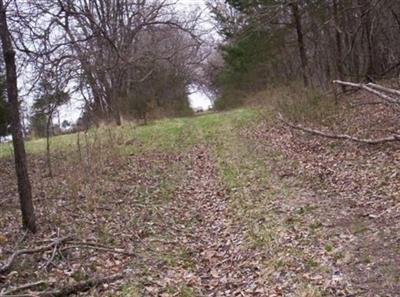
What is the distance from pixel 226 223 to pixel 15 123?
3432 mm

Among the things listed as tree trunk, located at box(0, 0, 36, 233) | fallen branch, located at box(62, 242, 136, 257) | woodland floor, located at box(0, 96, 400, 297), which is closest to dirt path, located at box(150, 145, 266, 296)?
woodland floor, located at box(0, 96, 400, 297)

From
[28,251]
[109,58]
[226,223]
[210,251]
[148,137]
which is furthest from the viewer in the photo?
[148,137]

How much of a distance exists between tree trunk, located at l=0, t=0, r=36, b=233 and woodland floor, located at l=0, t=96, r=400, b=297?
0.35m

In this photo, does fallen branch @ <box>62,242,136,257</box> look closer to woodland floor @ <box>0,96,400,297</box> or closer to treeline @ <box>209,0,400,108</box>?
woodland floor @ <box>0,96,400,297</box>

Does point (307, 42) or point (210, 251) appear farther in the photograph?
point (307, 42)

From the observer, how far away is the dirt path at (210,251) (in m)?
5.74

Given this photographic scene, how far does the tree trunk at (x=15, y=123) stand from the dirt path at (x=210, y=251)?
224 cm

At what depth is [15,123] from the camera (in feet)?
24.7

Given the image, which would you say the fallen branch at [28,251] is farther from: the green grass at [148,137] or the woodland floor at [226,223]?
the green grass at [148,137]

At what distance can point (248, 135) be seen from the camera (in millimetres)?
17703

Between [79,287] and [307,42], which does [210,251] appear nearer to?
[79,287]

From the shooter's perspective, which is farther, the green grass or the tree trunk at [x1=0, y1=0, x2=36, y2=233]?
the green grass

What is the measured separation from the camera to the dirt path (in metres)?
5.74

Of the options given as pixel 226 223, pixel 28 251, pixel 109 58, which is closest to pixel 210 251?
pixel 226 223
